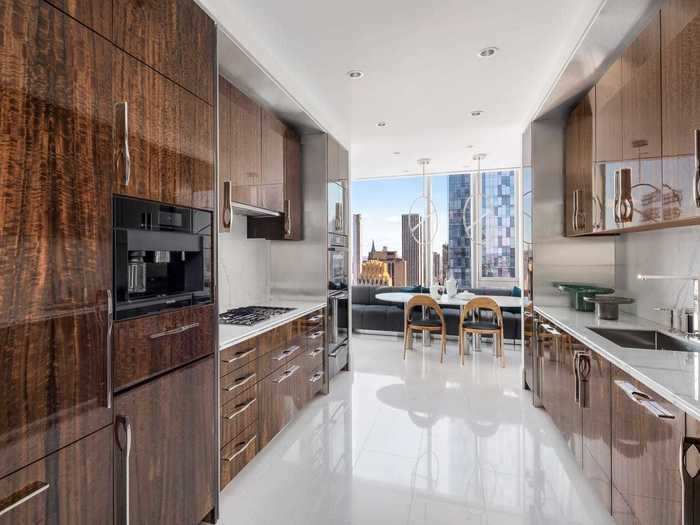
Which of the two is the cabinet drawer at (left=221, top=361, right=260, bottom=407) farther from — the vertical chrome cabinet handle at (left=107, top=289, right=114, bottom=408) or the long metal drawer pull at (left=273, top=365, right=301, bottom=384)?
the vertical chrome cabinet handle at (left=107, top=289, right=114, bottom=408)

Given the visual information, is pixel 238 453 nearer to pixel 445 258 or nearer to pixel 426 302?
pixel 426 302

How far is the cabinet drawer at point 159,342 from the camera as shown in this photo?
1315 millimetres

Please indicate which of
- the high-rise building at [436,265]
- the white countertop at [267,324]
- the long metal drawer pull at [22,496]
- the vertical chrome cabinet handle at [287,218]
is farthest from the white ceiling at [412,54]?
the high-rise building at [436,265]

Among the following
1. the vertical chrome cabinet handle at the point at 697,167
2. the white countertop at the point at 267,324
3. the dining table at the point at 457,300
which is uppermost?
the vertical chrome cabinet handle at the point at 697,167

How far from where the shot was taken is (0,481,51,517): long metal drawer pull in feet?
3.04

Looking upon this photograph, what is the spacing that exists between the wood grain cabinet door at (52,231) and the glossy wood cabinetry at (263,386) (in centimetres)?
80

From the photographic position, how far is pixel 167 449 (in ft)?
4.94

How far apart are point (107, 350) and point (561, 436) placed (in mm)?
2883

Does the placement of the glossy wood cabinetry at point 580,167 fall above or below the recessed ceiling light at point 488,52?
below

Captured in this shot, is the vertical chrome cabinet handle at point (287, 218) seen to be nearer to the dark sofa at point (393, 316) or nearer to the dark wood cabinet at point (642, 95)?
the dark wood cabinet at point (642, 95)

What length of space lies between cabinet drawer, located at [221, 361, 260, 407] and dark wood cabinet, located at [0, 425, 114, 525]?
2.33 ft

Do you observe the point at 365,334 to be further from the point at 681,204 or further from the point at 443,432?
the point at 681,204

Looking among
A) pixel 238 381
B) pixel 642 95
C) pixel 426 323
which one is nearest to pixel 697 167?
pixel 642 95

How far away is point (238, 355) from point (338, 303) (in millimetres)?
1854
